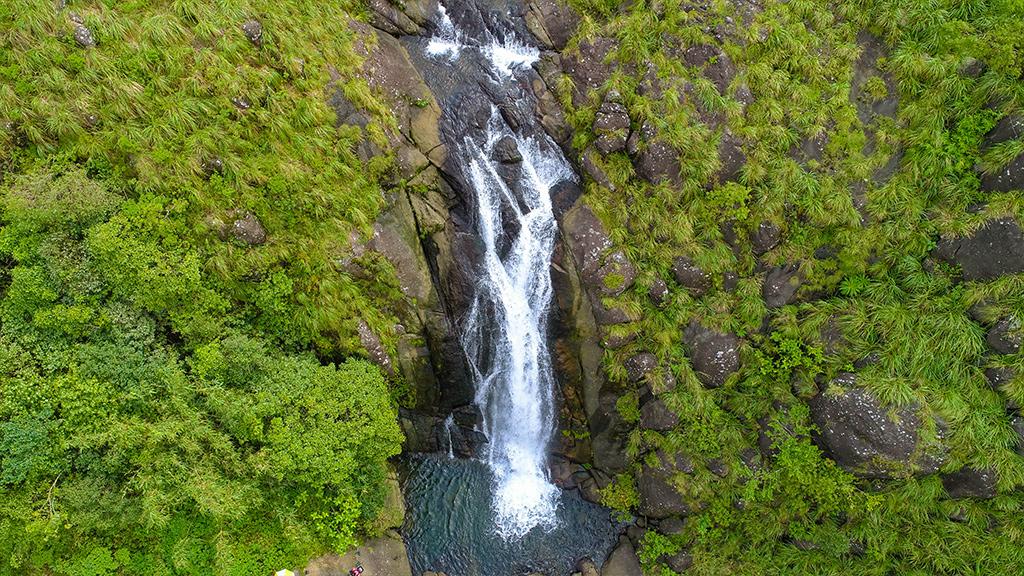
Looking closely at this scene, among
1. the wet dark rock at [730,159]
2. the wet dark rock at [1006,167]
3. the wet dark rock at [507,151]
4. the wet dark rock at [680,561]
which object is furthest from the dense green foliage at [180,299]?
the wet dark rock at [1006,167]

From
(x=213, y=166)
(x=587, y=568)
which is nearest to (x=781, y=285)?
(x=587, y=568)

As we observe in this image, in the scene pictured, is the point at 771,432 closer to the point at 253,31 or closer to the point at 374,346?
the point at 374,346

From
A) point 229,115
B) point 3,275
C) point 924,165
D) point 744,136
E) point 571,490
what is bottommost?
point 571,490

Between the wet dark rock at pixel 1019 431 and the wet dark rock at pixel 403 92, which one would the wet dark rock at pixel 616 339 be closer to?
the wet dark rock at pixel 403 92

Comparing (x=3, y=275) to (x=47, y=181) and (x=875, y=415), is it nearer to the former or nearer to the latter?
(x=47, y=181)

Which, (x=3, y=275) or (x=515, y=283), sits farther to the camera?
(x=515, y=283)

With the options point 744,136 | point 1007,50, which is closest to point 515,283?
point 744,136
